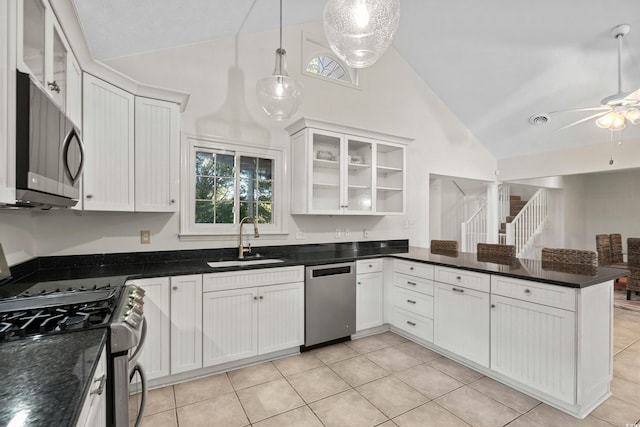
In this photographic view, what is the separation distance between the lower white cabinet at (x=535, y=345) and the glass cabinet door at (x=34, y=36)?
3109mm

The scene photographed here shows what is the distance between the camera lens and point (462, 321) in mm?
2715

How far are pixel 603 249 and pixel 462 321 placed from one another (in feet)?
15.1

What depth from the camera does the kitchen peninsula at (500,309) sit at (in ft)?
6.69

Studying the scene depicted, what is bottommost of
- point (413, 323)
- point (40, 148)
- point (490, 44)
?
point (413, 323)

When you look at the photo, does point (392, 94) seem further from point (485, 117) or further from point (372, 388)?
point (372, 388)

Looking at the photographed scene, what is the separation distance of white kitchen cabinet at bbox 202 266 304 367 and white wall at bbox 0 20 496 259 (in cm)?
68

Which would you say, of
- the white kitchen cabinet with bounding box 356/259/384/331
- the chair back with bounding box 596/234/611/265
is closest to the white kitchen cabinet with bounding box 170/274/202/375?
the white kitchen cabinet with bounding box 356/259/384/331

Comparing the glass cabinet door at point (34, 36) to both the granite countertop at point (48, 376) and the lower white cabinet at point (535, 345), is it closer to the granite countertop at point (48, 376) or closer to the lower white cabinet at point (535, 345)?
the granite countertop at point (48, 376)

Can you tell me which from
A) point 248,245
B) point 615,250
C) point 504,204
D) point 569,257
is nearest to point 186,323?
point 248,245

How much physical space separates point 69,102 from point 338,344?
117 inches

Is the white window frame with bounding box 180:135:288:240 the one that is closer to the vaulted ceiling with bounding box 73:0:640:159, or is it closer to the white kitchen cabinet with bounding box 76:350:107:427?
the vaulted ceiling with bounding box 73:0:640:159

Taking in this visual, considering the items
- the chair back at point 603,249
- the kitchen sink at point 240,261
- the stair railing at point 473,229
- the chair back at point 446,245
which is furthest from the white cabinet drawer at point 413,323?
the chair back at point 603,249

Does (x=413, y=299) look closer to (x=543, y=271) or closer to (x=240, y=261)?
(x=543, y=271)

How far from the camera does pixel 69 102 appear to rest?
189 cm
